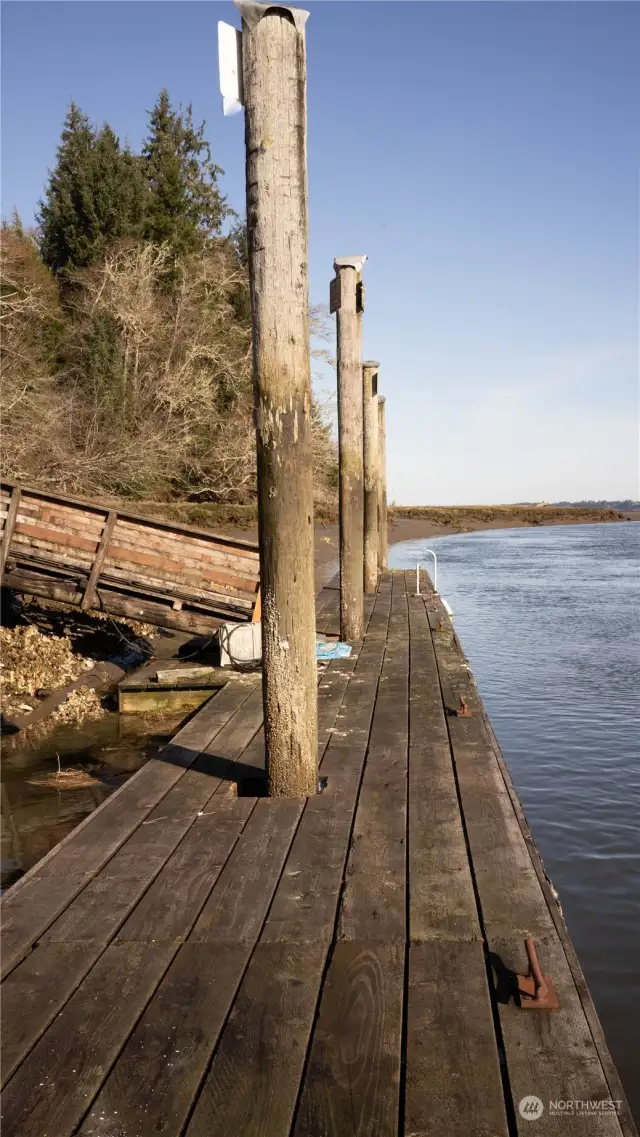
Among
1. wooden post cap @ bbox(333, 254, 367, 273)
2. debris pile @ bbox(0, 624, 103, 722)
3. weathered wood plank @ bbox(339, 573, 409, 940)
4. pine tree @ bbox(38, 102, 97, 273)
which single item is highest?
pine tree @ bbox(38, 102, 97, 273)

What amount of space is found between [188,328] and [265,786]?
1043 inches

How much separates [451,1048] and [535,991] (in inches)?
14.3

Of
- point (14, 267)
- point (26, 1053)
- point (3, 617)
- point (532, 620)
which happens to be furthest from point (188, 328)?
point (26, 1053)

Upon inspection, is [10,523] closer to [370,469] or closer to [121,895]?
[370,469]

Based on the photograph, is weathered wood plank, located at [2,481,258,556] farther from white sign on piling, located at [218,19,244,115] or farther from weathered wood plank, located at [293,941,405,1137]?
weathered wood plank, located at [293,941,405,1137]

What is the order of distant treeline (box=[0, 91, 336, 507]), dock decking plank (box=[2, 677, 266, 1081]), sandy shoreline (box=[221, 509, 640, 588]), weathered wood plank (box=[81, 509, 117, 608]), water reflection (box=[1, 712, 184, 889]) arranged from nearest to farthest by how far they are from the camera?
1. dock decking plank (box=[2, 677, 266, 1081])
2. water reflection (box=[1, 712, 184, 889])
3. weathered wood plank (box=[81, 509, 117, 608])
4. distant treeline (box=[0, 91, 336, 507])
5. sandy shoreline (box=[221, 509, 640, 588])

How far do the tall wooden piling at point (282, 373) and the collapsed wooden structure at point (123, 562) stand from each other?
5967mm

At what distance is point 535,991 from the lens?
2.76 metres

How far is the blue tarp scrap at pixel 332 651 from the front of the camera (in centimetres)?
945

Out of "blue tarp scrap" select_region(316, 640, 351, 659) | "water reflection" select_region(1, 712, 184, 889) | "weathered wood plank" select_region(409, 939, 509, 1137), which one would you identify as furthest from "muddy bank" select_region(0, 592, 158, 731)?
"weathered wood plank" select_region(409, 939, 509, 1137)

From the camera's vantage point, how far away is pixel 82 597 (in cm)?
1097

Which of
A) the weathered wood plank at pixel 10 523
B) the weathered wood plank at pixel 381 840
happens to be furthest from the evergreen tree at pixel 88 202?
the weathered wood plank at pixel 381 840

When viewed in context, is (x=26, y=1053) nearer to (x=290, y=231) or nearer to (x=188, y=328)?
(x=290, y=231)

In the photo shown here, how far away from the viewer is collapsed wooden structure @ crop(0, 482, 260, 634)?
35.5 ft
